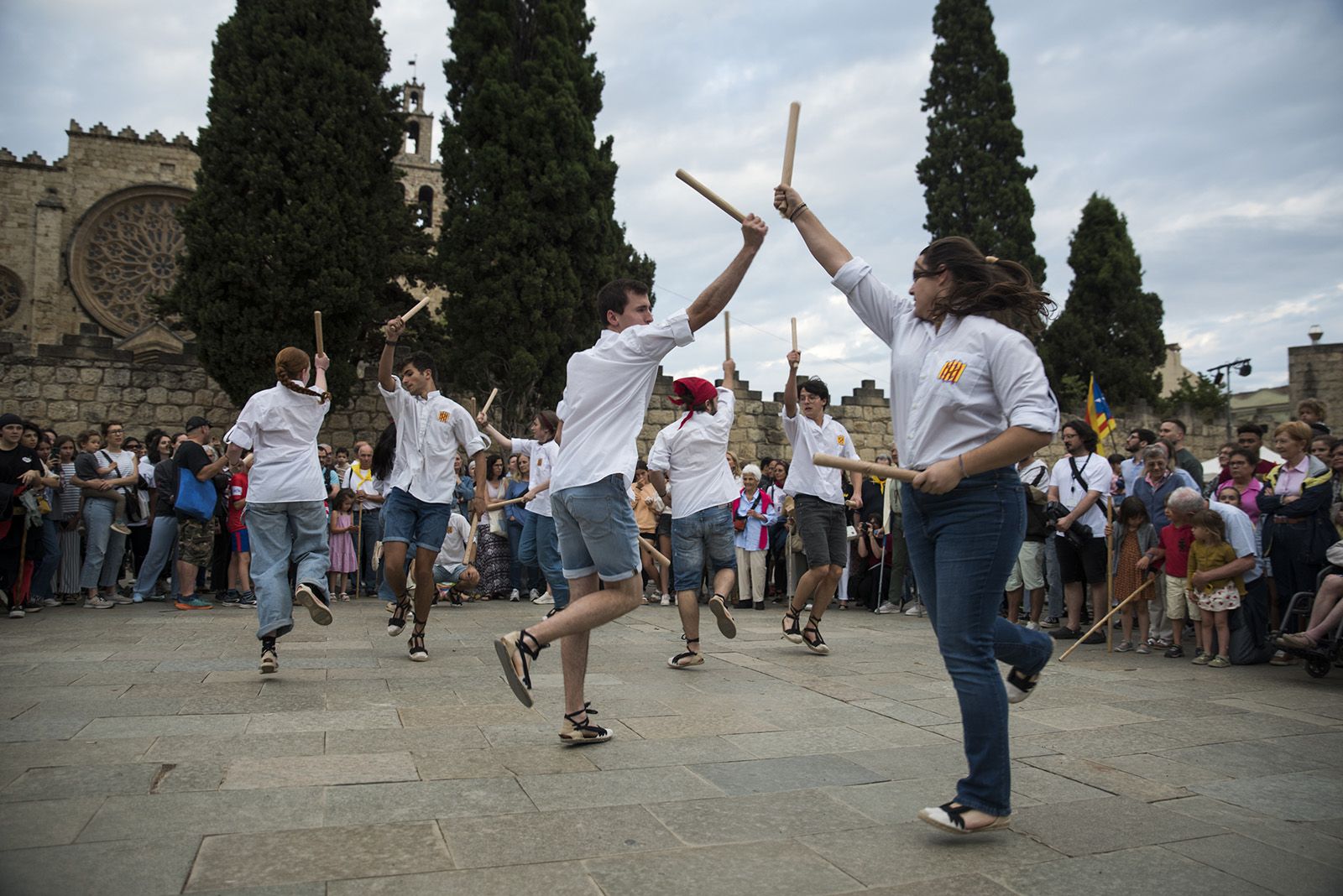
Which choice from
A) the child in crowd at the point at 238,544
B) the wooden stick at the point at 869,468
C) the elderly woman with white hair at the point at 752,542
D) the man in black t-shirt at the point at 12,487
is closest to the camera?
the wooden stick at the point at 869,468

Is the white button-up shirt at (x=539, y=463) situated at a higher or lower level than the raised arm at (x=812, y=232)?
lower

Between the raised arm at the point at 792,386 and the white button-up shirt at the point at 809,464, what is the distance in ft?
0.14

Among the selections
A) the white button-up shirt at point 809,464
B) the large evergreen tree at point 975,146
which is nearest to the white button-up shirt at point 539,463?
the white button-up shirt at point 809,464

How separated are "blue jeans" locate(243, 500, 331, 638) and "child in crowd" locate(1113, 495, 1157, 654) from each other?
6.29 m

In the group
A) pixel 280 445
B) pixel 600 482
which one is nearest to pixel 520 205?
pixel 280 445

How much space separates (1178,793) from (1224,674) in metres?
3.68

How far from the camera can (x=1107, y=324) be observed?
31.9m

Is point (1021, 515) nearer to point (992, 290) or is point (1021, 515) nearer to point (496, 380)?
point (992, 290)

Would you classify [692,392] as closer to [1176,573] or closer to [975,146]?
[1176,573]

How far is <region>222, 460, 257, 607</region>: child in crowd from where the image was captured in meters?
11.1

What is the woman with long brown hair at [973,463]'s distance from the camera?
3.06 m

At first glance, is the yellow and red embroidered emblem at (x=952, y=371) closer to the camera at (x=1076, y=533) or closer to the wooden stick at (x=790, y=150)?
the wooden stick at (x=790, y=150)

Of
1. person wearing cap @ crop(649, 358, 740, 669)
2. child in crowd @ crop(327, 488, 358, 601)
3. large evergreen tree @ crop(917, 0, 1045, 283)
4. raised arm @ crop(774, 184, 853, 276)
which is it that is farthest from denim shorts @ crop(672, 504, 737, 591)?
large evergreen tree @ crop(917, 0, 1045, 283)

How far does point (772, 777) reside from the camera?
3.75m
